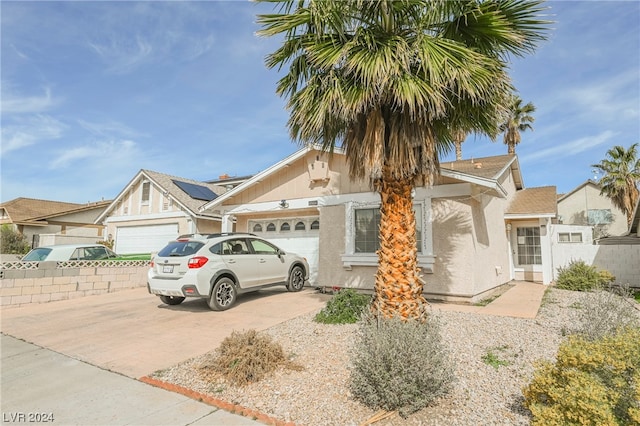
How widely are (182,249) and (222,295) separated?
1.60m

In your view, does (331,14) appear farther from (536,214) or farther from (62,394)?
(536,214)

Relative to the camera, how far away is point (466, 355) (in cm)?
516

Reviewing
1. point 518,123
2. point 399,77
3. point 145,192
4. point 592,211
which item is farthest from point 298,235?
point 592,211

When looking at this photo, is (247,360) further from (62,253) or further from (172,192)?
(172,192)

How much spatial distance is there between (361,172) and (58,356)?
6478mm

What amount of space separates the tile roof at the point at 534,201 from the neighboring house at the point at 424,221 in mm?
38

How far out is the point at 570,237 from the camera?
16.5 metres

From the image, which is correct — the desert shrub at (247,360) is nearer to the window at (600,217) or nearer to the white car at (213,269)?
the white car at (213,269)

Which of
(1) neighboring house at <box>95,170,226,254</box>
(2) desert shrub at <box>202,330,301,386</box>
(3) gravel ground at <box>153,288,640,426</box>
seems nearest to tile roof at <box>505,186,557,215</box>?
(3) gravel ground at <box>153,288,640,426</box>

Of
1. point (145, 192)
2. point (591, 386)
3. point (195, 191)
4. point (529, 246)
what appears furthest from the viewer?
point (195, 191)

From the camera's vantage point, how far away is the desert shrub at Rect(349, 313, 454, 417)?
365 centimetres

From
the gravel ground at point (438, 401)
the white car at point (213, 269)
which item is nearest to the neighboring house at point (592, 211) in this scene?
the gravel ground at point (438, 401)

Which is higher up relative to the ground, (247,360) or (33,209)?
(33,209)

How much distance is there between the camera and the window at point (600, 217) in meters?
28.5
